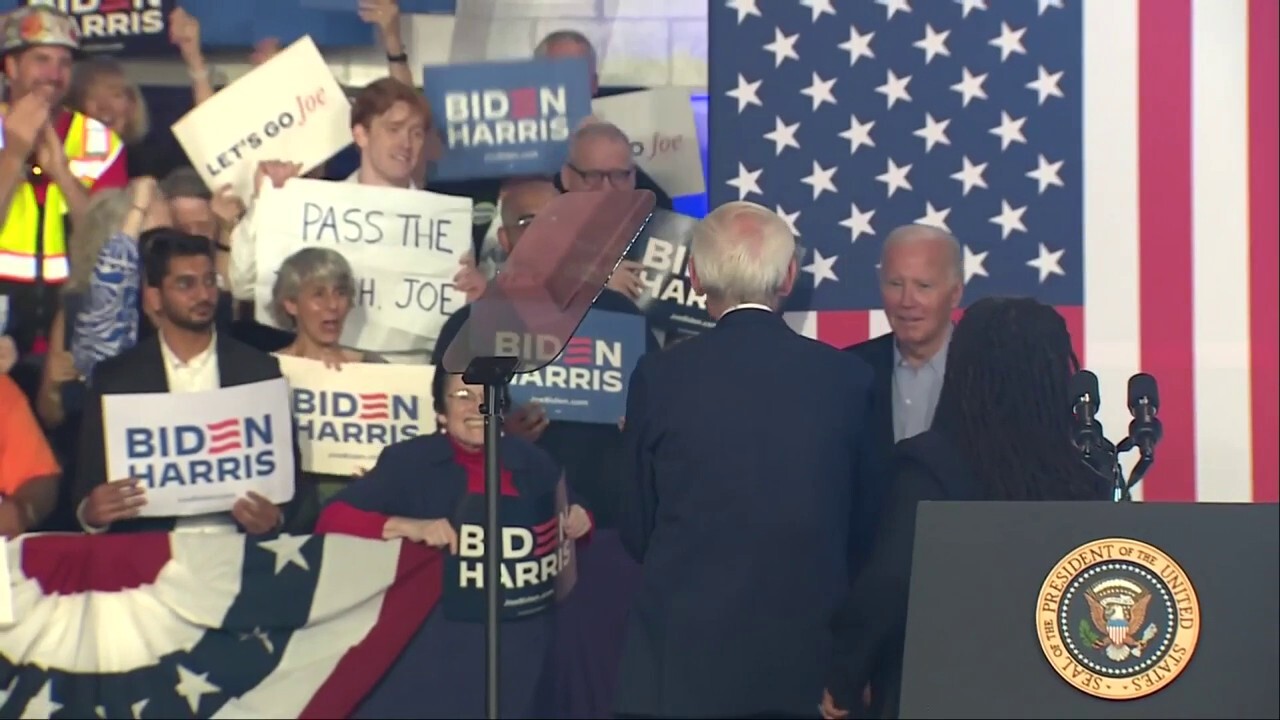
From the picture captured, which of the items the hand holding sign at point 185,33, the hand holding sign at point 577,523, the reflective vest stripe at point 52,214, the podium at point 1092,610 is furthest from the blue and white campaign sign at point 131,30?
the podium at point 1092,610

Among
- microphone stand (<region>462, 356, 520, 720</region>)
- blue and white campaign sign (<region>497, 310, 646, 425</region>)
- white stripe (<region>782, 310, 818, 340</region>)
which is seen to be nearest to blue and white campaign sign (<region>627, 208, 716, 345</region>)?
blue and white campaign sign (<region>497, 310, 646, 425</region>)

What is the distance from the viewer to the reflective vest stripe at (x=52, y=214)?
4.07 meters

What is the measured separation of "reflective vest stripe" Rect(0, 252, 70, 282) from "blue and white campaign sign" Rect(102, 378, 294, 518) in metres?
0.31

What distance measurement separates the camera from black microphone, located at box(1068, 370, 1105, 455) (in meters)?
2.89

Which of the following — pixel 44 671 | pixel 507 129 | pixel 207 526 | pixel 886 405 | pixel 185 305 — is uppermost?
pixel 507 129

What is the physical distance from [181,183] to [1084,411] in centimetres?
227

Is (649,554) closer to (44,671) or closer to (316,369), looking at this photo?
(316,369)

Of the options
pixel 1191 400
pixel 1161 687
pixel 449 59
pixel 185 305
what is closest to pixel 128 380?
pixel 185 305

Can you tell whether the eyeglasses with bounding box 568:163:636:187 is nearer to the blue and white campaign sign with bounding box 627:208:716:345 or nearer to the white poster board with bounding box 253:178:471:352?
the blue and white campaign sign with bounding box 627:208:716:345

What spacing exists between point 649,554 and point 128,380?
1690 mm

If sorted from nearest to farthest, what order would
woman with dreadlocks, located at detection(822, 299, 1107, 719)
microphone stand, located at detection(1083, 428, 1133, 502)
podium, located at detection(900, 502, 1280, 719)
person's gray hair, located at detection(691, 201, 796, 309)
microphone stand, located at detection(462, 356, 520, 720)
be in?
podium, located at detection(900, 502, 1280, 719), microphone stand, located at detection(462, 356, 520, 720), woman with dreadlocks, located at detection(822, 299, 1107, 719), microphone stand, located at detection(1083, 428, 1133, 502), person's gray hair, located at detection(691, 201, 796, 309)

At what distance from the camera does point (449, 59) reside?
4117 mm

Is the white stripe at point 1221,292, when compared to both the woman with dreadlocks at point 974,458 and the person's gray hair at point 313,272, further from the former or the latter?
the person's gray hair at point 313,272

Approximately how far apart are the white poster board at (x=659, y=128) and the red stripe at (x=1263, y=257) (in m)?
1.35
